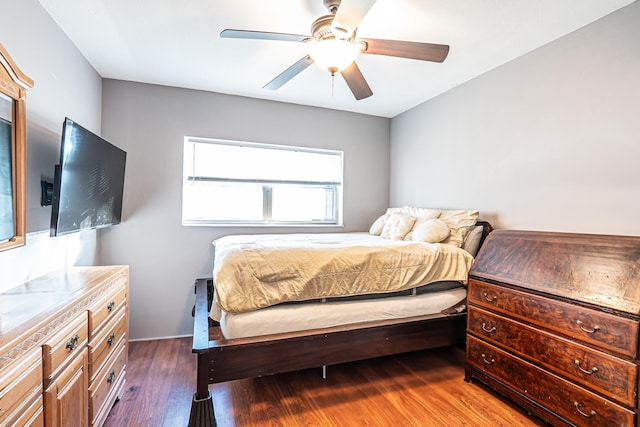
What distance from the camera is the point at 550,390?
166 centimetres

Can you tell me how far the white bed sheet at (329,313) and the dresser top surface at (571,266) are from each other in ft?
1.16

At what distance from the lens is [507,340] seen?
6.24 ft

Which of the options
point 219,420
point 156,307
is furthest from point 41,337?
point 156,307

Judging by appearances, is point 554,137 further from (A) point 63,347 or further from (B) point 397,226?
(A) point 63,347

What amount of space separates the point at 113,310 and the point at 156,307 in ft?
4.45

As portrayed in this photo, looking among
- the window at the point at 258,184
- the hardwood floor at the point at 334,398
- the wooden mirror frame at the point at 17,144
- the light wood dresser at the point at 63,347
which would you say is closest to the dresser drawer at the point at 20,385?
the light wood dresser at the point at 63,347

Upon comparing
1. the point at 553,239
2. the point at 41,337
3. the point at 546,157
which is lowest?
the point at 41,337

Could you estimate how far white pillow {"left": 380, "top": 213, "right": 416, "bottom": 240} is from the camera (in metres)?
2.93

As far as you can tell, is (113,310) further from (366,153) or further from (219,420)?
(366,153)

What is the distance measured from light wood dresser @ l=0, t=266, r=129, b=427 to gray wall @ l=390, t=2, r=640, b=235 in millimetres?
2898

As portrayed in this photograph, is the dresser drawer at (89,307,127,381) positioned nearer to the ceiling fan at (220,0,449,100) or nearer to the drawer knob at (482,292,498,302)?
the ceiling fan at (220,0,449,100)

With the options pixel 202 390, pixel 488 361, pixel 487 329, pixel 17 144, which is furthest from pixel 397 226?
pixel 17 144

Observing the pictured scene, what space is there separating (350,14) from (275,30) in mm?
836

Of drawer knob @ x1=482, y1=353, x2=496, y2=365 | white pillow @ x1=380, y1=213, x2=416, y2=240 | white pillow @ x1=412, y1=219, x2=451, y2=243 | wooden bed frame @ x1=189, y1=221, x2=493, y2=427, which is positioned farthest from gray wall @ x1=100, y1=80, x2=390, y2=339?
drawer knob @ x1=482, y1=353, x2=496, y2=365
